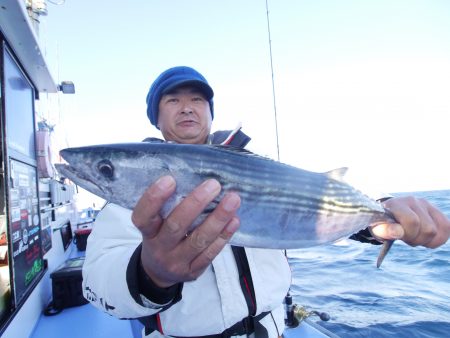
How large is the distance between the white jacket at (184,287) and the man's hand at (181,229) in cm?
42

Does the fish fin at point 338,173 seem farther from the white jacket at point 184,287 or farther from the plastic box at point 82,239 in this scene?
the plastic box at point 82,239

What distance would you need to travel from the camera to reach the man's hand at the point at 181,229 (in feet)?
5.13

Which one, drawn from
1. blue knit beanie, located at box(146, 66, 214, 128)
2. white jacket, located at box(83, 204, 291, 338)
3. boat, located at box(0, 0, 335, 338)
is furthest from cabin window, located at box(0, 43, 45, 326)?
white jacket, located at box(83, 204, 291, 338)

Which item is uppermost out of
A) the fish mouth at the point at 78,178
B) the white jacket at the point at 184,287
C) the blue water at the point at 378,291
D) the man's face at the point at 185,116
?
the man's face at the point at 185,116

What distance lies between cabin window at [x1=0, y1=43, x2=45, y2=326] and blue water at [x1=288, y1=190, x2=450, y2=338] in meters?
5.78

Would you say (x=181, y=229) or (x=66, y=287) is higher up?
(x=181, y=229)

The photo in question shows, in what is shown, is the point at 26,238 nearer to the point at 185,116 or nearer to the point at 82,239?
the point at 185,116

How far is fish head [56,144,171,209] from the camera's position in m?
1.80

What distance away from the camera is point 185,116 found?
10.4 ft

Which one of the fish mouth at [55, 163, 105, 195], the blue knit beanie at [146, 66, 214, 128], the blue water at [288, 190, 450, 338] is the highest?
the blue knit beanie at [146, 66, 214, 128]

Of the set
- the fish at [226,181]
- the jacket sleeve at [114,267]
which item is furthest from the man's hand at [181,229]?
the jacket sleeve at [114,267]

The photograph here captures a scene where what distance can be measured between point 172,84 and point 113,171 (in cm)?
161

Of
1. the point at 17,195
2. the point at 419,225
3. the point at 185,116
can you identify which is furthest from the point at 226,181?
the point at 17,195

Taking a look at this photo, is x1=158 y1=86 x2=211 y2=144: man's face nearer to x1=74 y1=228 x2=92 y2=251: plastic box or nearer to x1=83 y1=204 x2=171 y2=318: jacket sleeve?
x1=83 y1=204 x2=171 y2=318: jacket sleeve
